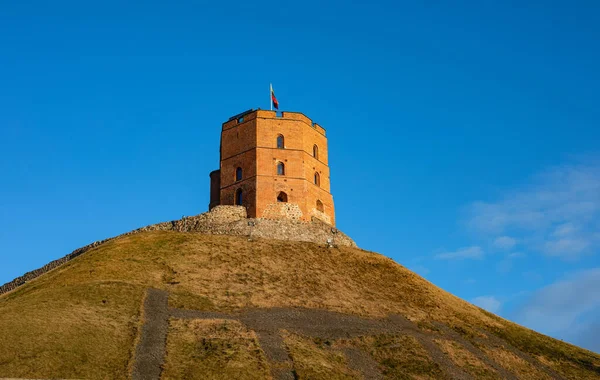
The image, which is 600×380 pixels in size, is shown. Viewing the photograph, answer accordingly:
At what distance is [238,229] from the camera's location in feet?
204

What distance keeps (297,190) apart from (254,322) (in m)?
21.7

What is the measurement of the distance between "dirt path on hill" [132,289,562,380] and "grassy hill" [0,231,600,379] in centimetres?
12

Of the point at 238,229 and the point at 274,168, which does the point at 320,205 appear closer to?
the point at 274,168

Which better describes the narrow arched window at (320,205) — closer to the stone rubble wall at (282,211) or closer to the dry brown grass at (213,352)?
the stone rubble wall at (282,211)

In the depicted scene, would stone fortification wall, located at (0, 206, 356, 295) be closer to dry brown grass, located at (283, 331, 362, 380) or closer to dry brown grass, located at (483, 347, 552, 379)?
dry brown grass, located at (283, 331, 362, 380)

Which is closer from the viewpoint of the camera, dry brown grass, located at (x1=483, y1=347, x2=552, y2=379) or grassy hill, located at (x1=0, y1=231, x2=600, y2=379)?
grassy hill, located at (x1=0, y1=231, x2=600, y2=379)

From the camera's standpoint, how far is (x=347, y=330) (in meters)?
47.4

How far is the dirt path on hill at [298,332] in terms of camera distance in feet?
130

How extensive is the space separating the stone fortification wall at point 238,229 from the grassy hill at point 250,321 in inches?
76.9

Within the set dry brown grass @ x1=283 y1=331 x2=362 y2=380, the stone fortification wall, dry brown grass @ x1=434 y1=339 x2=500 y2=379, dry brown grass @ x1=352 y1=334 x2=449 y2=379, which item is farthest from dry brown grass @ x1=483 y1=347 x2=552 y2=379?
the stone fortification wall

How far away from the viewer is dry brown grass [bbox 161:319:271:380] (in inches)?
1479

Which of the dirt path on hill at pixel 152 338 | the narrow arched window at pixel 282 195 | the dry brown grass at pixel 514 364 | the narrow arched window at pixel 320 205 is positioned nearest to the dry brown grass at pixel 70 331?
the dirt path on hill at pixel 152 338

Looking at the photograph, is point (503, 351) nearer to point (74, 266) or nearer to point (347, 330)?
point (347, 330)

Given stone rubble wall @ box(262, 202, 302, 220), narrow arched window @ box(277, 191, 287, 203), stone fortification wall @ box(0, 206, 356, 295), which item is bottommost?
stone fortification wall @ box(0, 206, 356, 295)
